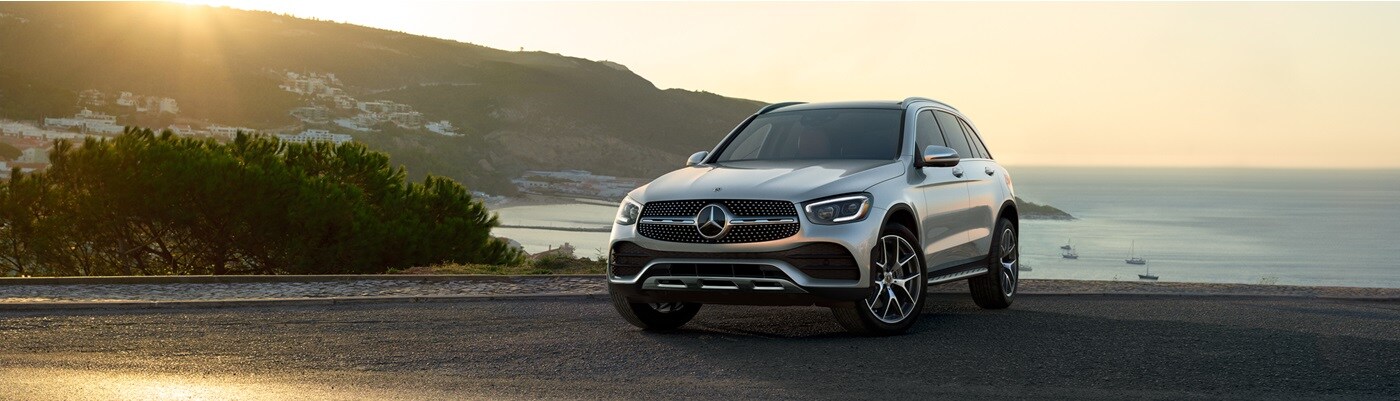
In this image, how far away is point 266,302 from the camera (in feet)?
38.7

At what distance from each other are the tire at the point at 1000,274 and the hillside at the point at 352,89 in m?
135

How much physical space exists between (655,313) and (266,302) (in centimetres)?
403

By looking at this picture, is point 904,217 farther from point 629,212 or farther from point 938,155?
point 629,212

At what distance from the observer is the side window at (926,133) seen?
33.7ft

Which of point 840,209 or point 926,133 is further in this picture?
point 926,133

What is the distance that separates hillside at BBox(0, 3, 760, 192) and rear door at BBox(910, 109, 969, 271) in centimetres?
13545

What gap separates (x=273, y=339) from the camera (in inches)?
371

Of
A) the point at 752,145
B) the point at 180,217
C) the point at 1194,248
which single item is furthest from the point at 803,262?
the point at 1194,248

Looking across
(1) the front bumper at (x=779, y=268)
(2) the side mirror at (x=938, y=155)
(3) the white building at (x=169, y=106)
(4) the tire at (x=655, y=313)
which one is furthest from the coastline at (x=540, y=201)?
(1) the front bumper at (x=779, y=268)

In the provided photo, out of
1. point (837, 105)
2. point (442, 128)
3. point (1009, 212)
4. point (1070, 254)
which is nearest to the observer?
point (837, 105)

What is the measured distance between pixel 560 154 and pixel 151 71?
2084 inches

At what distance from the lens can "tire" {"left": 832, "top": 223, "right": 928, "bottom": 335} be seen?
8938 millimetres

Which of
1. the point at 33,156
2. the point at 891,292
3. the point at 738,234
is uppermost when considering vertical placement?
the point at 33,156

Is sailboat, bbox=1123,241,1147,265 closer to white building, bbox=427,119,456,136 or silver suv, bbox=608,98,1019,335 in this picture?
white building, bbox=427,119,456,136
